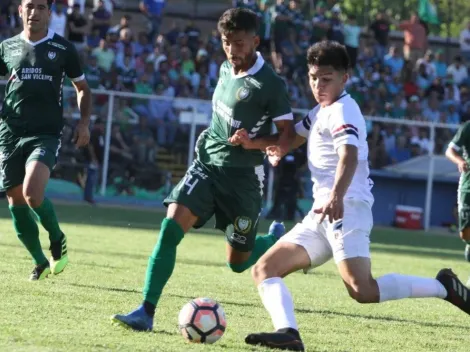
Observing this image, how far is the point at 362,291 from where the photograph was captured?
22.1ft

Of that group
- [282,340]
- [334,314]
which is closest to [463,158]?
[334,314]

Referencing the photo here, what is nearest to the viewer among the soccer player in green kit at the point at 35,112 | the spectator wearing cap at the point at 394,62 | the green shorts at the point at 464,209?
the soccer player in green kit at the point at 35,112

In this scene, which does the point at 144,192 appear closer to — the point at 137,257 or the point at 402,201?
the point at 402,201

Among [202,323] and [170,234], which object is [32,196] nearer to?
[170,234]

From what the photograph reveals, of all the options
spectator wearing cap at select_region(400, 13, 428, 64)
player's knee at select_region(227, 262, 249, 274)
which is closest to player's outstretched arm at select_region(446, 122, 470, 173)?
player's knee at select_region(227, 262, 249, 274)

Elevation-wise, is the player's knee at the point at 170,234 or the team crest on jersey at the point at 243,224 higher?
the player's knee at the point at 170,234

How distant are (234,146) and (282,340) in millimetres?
1704

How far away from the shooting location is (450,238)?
21688mm

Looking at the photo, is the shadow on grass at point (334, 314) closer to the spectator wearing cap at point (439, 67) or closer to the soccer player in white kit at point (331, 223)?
the soccer player in white kit at point (331, 223)

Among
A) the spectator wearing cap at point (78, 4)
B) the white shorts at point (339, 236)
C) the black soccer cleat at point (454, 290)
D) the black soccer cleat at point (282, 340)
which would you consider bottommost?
the black soccer cleat at point (282, 340)

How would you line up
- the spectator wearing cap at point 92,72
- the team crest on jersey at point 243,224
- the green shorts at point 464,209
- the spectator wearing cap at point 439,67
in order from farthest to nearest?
the spectator wearing cap at point 439,67 → the spectator wearing cap at point 92,72 → the green shorts at point 464,209 → the team crest on jersey at point 243,224

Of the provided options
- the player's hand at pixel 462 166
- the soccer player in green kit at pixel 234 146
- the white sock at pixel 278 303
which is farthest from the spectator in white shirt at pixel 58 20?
the white sock at pixel 278 303

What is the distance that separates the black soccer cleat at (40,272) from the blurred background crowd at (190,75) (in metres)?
12.3

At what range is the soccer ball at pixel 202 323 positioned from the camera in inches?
263
